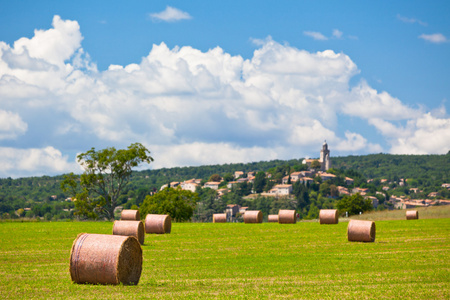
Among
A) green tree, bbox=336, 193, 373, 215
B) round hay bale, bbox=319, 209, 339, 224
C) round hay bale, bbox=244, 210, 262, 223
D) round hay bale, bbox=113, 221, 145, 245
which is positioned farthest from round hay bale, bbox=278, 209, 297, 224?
green tree, bbox=336, 193, 373, 215

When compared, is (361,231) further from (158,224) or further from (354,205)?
(354,205)

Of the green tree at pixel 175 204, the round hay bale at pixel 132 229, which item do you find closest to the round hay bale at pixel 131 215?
the round hay bale at pixel 132 229

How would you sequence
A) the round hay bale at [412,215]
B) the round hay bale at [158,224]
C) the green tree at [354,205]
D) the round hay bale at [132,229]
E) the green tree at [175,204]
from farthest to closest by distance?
1. the green tree at [354,205]
2. the green tree at [175,204]
3. the round hay bale at [412,215]
4. the round hay bale at [158,224]
5. the round hay bale at [132,229]

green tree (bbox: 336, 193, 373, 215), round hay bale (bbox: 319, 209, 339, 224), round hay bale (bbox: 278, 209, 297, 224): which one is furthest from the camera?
green tree (bbox: 336, 193, 373, 215)

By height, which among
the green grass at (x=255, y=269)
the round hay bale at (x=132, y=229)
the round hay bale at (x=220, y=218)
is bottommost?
the green grass at (x=255, y=269)

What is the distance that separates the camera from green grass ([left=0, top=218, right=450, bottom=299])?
16.2 metres

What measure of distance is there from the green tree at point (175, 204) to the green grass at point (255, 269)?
46590 mm

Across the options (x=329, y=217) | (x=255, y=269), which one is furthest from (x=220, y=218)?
(x=255, y=269)

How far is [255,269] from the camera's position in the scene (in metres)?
21.7

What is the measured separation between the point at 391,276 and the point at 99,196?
2948 inches

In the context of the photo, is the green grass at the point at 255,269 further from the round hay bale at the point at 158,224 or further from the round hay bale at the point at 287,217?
Answer: the round hay bale at the point at 287,217

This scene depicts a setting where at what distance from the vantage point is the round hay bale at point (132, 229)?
107 feet

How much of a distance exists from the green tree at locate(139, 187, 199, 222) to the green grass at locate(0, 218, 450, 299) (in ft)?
153

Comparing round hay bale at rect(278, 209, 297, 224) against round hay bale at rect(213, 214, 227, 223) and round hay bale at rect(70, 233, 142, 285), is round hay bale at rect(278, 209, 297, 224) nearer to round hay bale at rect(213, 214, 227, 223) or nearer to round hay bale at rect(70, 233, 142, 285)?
round hay bale at rect(213, 214, 227, 223)
